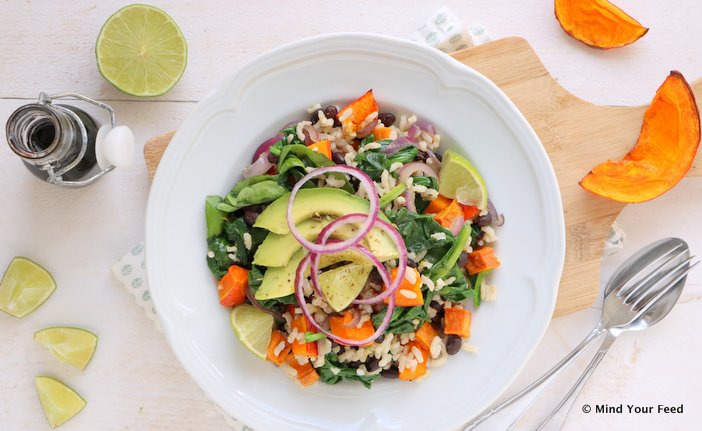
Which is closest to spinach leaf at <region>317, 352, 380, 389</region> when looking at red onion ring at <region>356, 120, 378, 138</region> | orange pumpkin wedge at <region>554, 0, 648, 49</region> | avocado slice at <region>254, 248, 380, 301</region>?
avocado slice at <region>254, 248, 380, 301</region>

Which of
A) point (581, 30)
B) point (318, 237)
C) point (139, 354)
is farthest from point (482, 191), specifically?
point (139, 354)

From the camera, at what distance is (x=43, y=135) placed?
2.89 meters

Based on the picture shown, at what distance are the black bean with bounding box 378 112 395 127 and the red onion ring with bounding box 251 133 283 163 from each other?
1.46 feet

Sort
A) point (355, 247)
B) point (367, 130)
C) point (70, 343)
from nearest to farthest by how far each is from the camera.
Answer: point (355, 247), point (367, 130), point (70, 343)

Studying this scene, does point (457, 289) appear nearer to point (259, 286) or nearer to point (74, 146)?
point (259, 286)

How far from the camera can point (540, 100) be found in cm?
301

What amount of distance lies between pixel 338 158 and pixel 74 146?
118 centimetres

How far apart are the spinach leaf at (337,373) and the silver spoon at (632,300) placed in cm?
71

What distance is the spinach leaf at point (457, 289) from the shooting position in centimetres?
274

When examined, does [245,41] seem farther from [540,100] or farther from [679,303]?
[679,303]

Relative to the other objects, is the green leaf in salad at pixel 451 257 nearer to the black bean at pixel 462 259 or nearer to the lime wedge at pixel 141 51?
the black bean at pixel 462 259

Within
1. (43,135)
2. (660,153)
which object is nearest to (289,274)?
(43,135)

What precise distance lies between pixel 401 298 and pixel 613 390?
1.47 meters

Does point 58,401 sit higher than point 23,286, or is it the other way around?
point 23,286
